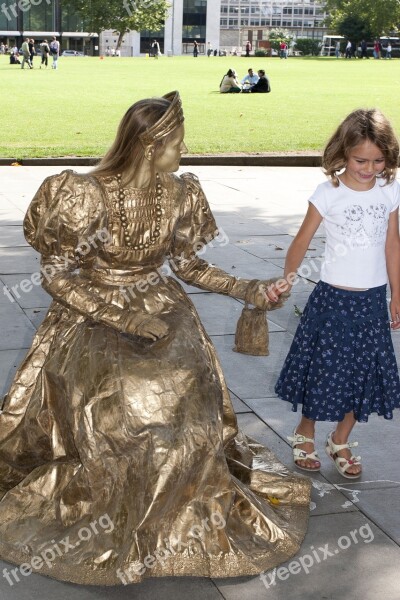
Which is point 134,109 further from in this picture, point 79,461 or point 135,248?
point 79,461

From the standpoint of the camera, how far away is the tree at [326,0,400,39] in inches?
3617

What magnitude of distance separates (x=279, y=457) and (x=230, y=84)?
27597mm

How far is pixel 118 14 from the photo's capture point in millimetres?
87062

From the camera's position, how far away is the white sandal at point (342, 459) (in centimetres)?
467

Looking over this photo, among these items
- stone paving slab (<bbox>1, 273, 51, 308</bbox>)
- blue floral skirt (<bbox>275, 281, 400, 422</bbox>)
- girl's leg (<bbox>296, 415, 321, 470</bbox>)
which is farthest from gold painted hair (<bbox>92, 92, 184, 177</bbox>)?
stone paving slab (<bbox>1, 273, 51, 308</bbox>)

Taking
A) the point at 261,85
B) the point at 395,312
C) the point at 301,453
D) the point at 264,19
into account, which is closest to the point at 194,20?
the point at 264,19

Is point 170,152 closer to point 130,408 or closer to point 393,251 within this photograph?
point 130,408

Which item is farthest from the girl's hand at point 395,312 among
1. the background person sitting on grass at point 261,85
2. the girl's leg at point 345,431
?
the background person sitting on grass at point 261,85

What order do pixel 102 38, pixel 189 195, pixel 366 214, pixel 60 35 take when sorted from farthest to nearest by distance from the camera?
pixel 102 38, pixel 60 35, pixel 366 214, pixel 189 195

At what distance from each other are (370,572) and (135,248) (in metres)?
1.55

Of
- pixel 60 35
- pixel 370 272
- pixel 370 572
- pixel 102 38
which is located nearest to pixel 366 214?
pixel 370 272

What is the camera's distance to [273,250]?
372 inches

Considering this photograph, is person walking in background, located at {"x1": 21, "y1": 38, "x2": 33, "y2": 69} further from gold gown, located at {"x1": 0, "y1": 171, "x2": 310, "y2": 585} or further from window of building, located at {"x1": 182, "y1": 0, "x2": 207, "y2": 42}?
window of building, located at {"x1": 182, "y1": 0, "x2": 207, "y2": 42}

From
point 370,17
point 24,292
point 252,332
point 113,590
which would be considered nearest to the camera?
point 113,590
